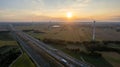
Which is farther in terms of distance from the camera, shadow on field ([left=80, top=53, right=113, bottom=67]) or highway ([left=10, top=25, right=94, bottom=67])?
shadow on field ([left=80, top=53, right=113, bottom=67])

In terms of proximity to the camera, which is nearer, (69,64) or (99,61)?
(69,64)

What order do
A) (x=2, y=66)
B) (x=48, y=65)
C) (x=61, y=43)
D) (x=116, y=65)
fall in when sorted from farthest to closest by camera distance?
(x=61, y=43) < (x=2, y=66) < (x=116, y=65) < (x=48, y=65)

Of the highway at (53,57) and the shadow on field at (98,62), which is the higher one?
the highway at (53,57)

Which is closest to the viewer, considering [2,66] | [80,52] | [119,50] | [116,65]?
[116,65]

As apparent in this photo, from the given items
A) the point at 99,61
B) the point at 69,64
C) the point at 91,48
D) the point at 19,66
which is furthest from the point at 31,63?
the point at 91,48

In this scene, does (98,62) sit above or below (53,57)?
below

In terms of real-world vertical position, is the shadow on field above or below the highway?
below

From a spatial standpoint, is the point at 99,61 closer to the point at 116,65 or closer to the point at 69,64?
the point at 116,65

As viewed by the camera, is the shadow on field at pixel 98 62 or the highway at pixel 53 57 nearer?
the highway at pixel 53 57

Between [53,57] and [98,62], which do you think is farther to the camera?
[53,57]
